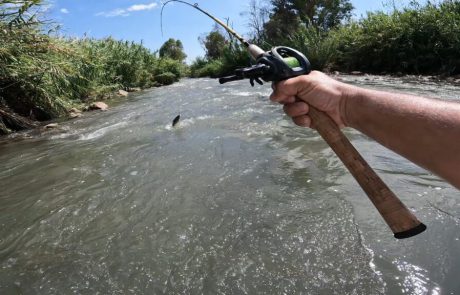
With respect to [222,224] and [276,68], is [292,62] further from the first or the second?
[222,224]

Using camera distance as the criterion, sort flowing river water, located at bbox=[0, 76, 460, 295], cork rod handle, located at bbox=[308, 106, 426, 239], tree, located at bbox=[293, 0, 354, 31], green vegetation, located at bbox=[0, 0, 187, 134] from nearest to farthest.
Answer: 1. cork rod handle, located at bbox=[308, 106, 426, 239]
2. flowing river water, located at bbox=[0, 76, 460, 295]
3. green vegetation, located at bbox=[0, 0, 187, 134]
4. tree, located at bbox=[293, 0, 354, 31]

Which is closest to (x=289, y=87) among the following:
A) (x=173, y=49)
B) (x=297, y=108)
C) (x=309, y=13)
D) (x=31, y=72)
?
(x=297, y=108)

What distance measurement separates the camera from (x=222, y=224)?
10.7 ft

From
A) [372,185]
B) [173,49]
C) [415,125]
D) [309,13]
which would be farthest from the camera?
[173,49]

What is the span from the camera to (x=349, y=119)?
160 cm

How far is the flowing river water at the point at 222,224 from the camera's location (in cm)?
250

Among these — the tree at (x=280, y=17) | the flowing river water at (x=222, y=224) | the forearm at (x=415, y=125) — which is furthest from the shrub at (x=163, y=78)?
the forearm at (x=415, y=125)

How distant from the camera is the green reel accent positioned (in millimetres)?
1622

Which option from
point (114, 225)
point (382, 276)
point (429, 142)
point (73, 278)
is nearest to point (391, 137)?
point (429, 142)

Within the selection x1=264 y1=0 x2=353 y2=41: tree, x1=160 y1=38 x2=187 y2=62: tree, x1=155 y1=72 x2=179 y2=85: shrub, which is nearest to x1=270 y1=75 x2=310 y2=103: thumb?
Answer: x1=155 y1=72 x2=179 y2=85: shrub

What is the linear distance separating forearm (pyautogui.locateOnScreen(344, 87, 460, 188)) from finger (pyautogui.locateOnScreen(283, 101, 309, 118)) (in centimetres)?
18

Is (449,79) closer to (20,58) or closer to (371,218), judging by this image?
(371,218)

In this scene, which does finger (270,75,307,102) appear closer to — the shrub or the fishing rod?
the fishing rod

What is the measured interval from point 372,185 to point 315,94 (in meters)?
0.42
